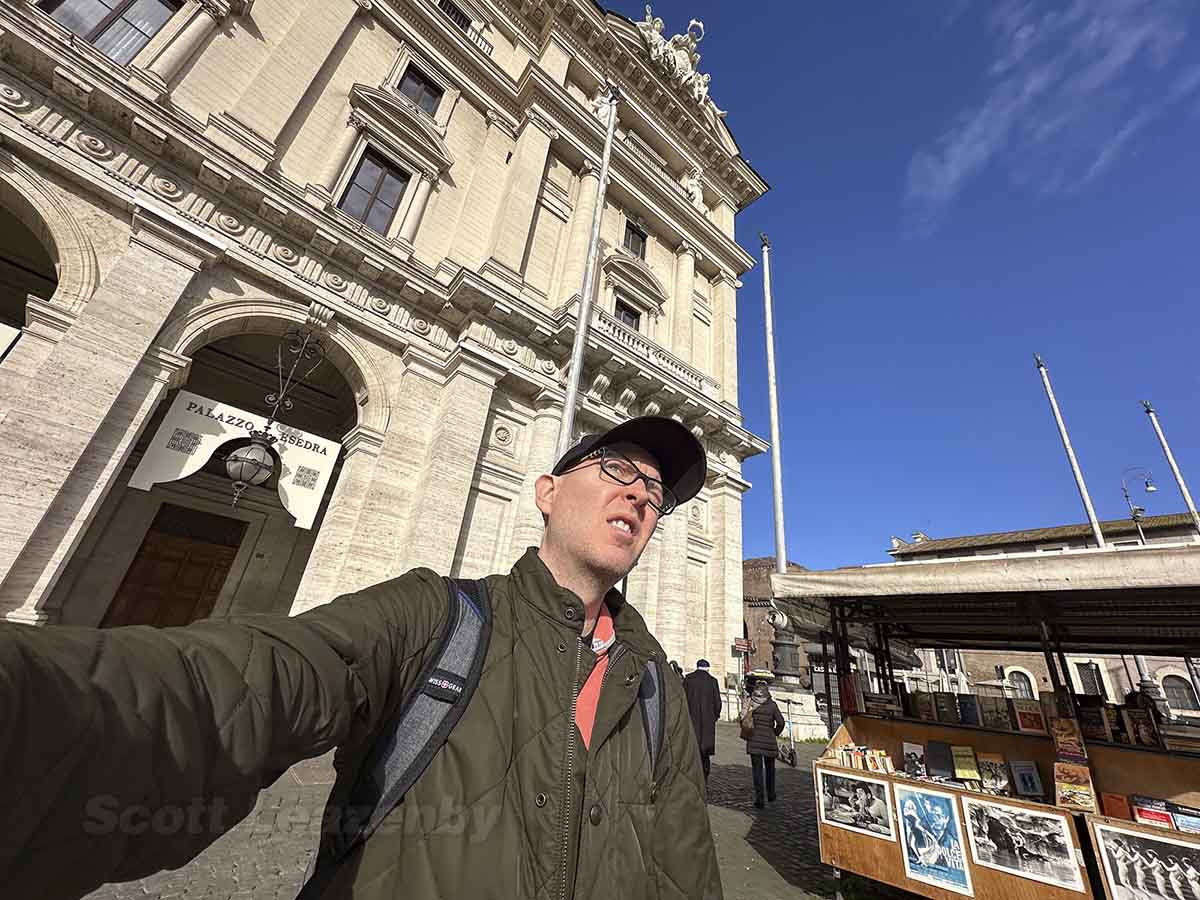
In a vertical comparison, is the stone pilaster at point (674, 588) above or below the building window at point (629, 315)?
below

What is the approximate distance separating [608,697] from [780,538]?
8155 mm

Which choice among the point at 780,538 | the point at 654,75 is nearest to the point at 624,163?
the point at 654,75

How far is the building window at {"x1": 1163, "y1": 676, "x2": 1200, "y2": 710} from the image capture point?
2223cm

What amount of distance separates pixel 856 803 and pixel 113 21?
15.4 metres

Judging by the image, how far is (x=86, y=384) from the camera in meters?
5.96

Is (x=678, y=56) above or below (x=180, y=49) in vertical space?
above

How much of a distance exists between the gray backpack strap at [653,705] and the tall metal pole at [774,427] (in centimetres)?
731

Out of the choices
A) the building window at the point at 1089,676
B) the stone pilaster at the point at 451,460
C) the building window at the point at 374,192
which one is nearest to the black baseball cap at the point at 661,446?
the stone pilaster at the point at 451,460

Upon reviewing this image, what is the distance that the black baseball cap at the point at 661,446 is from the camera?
1707 mm

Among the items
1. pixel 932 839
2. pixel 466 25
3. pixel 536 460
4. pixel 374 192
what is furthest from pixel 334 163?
pixel 932 839

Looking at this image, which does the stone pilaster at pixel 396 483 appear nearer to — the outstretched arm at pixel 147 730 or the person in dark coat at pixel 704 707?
the person in dark coat at pixel 704 707

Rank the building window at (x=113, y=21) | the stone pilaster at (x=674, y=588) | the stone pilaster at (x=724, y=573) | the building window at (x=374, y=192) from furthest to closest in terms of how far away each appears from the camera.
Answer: the stone pilaster at (x=724, y=573) < the stone pilaster at (x=674, y=588) < the building window at (x=374, y=192) < the building window at (x=113, y=21)

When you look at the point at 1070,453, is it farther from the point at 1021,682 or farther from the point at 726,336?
the point at 1021,682

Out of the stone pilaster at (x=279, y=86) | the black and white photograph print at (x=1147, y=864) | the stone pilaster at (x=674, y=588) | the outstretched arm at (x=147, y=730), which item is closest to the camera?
the outstretched arm at (x=147, y=730)
